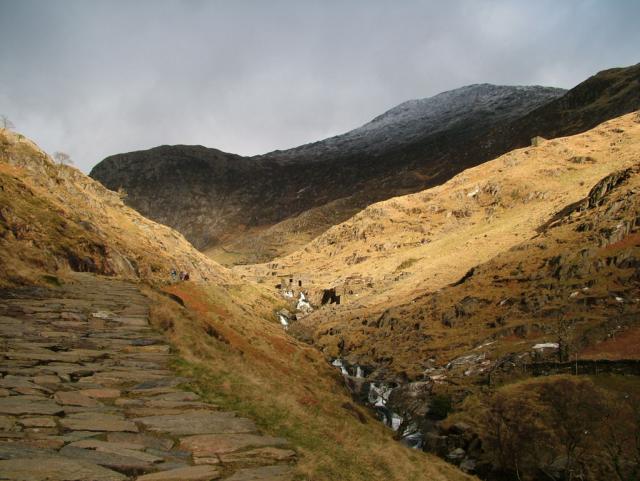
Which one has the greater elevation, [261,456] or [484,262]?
[484,262]

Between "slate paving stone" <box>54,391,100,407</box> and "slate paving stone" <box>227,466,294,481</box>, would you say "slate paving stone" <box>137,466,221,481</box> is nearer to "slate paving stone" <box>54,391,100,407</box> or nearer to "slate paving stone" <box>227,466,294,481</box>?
"slate paving stone" <box>227,466,294,481</box>

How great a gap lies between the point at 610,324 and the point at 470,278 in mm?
26304

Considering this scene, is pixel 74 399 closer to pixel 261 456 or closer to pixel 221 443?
pixel 221 443

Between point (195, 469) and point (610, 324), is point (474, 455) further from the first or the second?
point (195, 469)

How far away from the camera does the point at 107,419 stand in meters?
7.61

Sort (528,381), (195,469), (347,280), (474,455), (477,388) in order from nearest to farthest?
(195,469)
(474,455)
(528,381)
(477,388)
(347,280)

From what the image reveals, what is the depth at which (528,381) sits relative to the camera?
3884 centimetres

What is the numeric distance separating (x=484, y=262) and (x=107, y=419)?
78534 millimetres

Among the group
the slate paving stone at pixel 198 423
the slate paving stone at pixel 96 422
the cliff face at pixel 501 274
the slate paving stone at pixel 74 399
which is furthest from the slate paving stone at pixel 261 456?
the cliff face at pixel 501 274

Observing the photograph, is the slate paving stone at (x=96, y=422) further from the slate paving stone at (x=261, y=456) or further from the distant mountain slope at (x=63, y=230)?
the distant mountain slope at (x=63, y=230)

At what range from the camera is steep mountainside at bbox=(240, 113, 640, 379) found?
2194 inches

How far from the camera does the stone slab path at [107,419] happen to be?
6.13m

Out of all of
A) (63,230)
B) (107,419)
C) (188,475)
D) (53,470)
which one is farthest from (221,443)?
(63,230)

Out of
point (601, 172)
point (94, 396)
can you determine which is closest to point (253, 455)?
point (94, 396)
